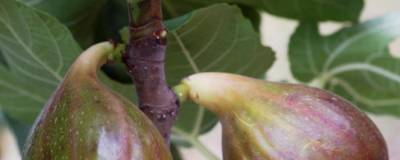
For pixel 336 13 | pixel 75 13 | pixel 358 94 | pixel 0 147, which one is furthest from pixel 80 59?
pixel 0 147

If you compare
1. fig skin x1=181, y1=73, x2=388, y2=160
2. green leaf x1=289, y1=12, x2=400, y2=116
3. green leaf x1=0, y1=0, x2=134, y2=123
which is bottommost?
green leaf x1=289, y1=12, x2=400, y2=116

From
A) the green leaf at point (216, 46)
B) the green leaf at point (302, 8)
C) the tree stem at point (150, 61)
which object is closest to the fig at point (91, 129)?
the tree stem at point (150, 61)

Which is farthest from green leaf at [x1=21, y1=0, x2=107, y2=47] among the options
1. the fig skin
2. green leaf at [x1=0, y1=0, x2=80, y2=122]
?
→ the fig skin

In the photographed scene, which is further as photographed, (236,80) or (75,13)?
(75,13)

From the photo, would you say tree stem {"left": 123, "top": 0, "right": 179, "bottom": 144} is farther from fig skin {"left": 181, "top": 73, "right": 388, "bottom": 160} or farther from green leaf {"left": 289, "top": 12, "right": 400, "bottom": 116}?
green leaf {"left": 289, "top": 12, "right": 400, "bottom": 116}

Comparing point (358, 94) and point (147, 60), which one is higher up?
point (147, 60)

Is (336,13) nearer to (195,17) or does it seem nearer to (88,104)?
(195,17)
